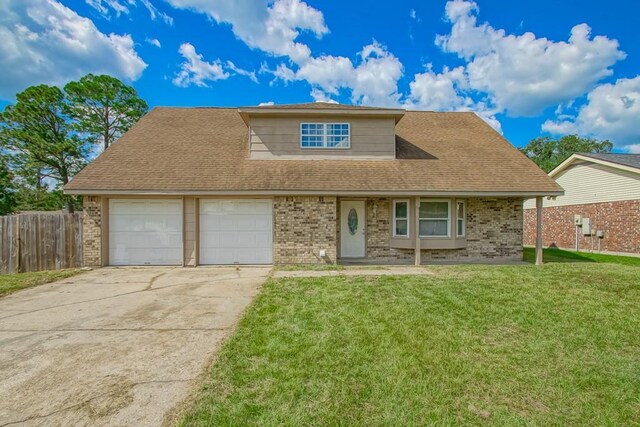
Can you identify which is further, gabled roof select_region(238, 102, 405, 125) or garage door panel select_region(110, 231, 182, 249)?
gabled roof select_region(238, 102, 405, 125)

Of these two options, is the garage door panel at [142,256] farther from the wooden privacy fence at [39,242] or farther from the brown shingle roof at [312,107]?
the brown shingle roof at [312,107]

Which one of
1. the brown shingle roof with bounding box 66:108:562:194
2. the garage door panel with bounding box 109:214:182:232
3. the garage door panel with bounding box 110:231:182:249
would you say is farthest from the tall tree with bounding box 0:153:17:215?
the garage door panel with bounding box 110:231:182:249

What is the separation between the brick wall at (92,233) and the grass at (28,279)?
1.85ft

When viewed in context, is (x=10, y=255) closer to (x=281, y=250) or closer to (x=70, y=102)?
(x=281, y=250)

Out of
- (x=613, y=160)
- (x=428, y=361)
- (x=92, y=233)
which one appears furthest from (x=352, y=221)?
(x=613, y=160)

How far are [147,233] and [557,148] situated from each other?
57.3 metres

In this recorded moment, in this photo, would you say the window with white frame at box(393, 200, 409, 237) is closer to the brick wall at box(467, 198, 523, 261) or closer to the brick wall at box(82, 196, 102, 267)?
the brick wall at box(467, 198, 523, 261)

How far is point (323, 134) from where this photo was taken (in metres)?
11.3

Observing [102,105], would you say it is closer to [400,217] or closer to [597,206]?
[400,217]

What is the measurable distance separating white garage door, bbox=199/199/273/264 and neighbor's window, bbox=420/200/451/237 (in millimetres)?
5097

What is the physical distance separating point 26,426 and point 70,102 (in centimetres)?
3033

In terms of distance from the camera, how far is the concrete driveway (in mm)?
2840

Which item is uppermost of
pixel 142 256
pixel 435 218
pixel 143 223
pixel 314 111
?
pixel 314 111

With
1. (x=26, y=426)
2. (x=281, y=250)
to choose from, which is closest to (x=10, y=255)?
(x=281, y=250)
